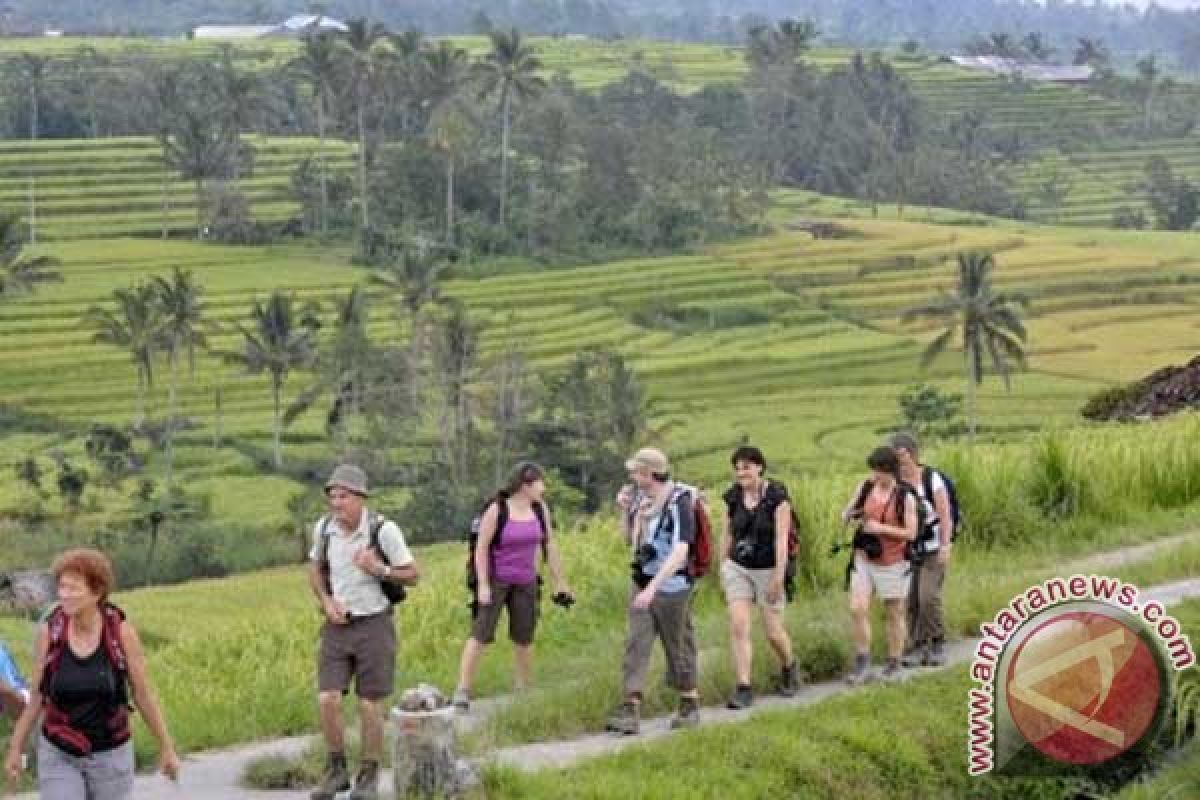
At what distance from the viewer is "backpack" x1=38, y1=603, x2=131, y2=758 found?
24.8ft

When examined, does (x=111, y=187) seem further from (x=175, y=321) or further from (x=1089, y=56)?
(x=1089, y=56)

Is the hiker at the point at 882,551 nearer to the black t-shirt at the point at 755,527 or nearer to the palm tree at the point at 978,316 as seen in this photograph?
the black t-shirt at the point at 755,527

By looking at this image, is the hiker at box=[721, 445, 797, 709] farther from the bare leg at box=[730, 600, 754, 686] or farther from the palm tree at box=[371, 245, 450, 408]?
the palm tree at box=[371, 245, 450, 408]

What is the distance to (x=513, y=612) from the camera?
37.3 feet

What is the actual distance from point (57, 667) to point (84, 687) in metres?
0.13

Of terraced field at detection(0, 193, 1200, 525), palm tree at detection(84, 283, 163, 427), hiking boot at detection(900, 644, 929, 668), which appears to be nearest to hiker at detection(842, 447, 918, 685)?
hiking boot at detection(900, 644, 929, 668)

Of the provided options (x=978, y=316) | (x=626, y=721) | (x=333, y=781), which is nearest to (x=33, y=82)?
(x=978, y=316)

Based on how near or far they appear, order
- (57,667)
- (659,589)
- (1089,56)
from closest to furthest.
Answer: (57,667) < (659,589) < (1089,56)

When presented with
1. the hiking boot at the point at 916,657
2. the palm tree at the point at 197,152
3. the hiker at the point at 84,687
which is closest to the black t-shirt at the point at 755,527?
the hiking boot at the point at 916,657

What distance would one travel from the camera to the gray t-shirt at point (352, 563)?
9234 millimetres

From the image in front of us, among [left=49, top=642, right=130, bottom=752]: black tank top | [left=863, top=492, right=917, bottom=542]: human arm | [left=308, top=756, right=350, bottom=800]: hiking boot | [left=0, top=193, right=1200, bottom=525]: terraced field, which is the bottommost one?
[left=0, top=193, right=1200, bottom=525]: terraced field

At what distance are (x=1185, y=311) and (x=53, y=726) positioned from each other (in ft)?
226

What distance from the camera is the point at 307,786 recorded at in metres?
9.99

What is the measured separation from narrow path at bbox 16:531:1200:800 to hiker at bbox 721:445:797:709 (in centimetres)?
42
